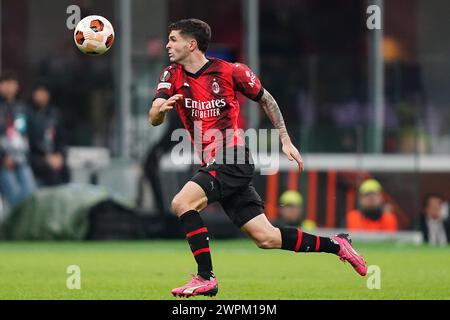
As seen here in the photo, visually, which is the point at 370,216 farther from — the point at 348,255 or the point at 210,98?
the point at 210,98

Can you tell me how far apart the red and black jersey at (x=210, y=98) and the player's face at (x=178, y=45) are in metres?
0.16

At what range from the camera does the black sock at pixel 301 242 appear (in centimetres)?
1076

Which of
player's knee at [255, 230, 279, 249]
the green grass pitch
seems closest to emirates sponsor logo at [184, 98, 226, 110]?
player's knee at [255, 230, 279, 249]

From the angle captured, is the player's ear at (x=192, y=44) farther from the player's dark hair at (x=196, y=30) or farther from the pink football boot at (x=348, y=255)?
the pink football boot at (x=348, y=255)

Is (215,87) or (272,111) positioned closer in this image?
(215,87)

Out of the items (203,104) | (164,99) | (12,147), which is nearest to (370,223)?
(12,147)

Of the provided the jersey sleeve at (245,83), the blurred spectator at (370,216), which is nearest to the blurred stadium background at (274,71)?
the blurred spectator at (370,216)

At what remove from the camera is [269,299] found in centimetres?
1017

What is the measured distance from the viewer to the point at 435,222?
19.8m

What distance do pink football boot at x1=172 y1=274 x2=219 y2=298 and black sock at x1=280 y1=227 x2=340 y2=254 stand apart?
828mm

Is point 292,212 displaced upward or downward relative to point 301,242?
downward

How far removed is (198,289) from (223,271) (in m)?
3.41

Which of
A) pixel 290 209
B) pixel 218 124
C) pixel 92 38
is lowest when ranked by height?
pixel 290 209

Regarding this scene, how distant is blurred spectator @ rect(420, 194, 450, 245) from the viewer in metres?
19.5
